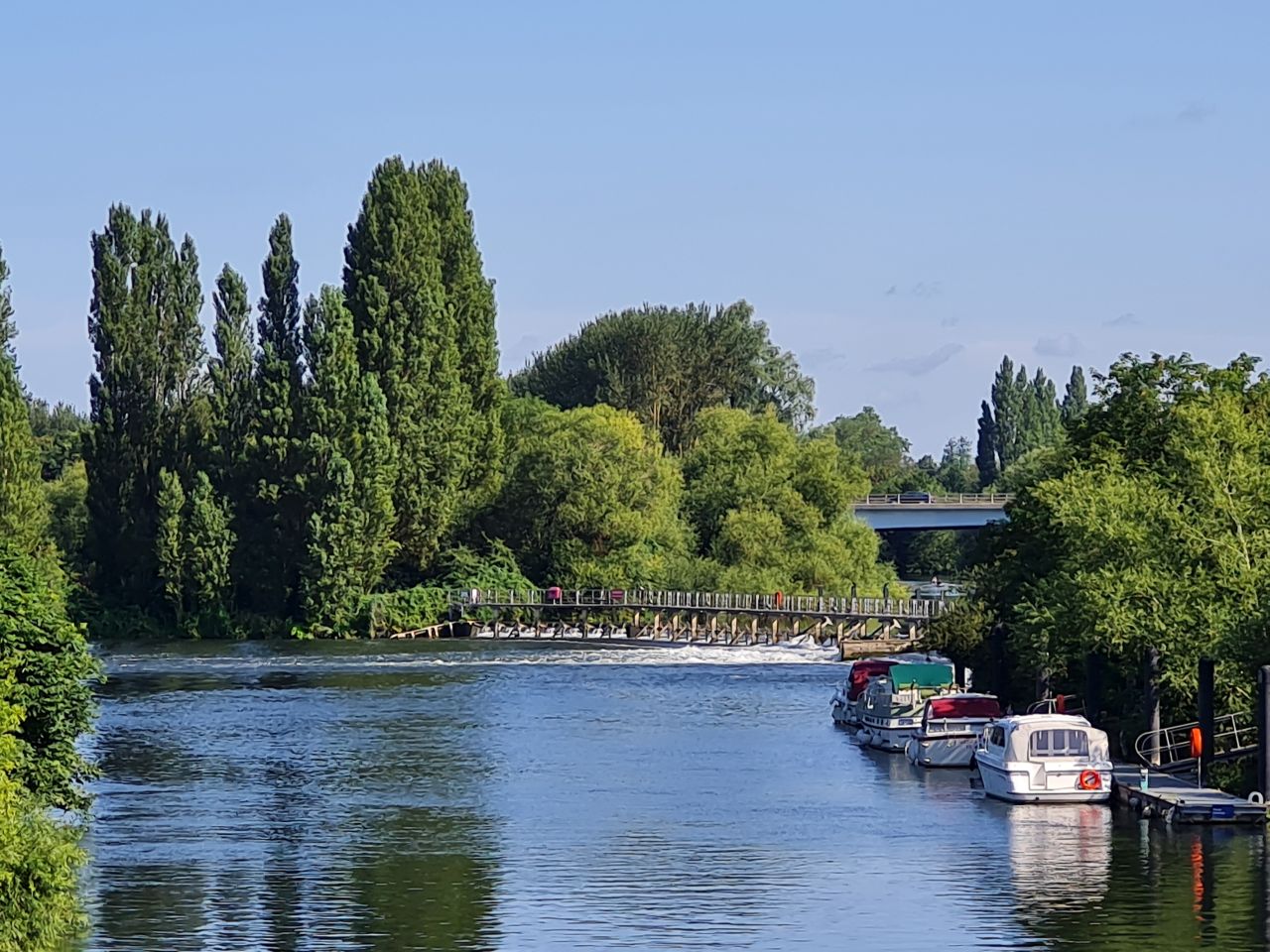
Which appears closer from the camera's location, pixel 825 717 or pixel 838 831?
pixel 838 831

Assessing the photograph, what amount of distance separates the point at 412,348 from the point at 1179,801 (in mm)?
75287

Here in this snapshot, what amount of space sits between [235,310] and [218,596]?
1495 centimetres

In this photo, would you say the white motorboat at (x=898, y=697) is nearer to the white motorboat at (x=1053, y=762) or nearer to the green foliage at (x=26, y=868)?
the white motorboat at (x=1053, y=762)

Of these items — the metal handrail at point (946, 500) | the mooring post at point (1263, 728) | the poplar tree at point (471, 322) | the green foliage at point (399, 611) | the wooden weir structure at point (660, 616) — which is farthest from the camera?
the metal handrail at point (946, 500)

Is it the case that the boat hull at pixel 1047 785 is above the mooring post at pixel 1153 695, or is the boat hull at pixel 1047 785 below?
below

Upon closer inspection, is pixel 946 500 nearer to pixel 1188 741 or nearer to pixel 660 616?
pixel 660 616

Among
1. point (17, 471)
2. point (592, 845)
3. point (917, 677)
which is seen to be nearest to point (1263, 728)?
point (592, 845)

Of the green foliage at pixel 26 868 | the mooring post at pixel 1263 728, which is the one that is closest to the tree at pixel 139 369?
the mooring post at pixel 1263 728

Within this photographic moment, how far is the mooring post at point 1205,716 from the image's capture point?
46.2 meters

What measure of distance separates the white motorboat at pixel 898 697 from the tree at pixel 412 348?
52.4 meters

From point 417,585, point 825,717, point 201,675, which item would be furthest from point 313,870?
point 417,585

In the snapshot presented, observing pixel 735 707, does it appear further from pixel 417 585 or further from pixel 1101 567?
pixel 417 585

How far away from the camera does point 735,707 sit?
75.9 m

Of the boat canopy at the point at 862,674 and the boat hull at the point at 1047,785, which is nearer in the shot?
the boat hull at the point at 1047,785
